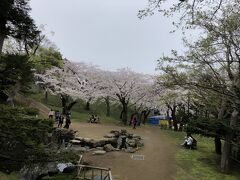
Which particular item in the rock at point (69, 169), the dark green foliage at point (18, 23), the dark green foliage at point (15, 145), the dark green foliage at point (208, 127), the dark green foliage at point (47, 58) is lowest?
the rock at point (69, 169)

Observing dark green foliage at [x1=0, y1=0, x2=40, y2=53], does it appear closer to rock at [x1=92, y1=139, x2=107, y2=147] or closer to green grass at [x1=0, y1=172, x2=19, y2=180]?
green grass at [x1=0, y1=172, x2=19, y2=180]

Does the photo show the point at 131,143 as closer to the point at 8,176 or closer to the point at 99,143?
the point at 99,143

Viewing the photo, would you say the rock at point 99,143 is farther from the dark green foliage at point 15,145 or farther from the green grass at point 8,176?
the dark green foliage at point 15,145

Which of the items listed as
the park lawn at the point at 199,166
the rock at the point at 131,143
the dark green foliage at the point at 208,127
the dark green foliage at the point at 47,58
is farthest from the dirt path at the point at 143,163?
the dark green foliage at the point at 47,58

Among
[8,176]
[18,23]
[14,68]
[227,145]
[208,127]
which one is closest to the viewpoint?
[8,176]

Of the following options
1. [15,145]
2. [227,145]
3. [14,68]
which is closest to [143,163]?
[227,145]

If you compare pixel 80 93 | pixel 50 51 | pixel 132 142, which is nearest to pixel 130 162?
pixel 132 142

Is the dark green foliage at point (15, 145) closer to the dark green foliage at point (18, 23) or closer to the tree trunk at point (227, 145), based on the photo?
the dark green foliage at point (18, 23)

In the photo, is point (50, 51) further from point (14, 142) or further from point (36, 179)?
point (14, 142)

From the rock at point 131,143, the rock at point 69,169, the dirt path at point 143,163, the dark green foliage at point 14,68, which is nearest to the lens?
the dark green foliage at point 14,68

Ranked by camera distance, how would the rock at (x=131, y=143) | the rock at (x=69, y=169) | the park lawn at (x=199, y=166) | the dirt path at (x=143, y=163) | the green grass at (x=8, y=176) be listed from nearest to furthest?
the green grass at (x=8, y=176), the rock at (x=69, y=169), the dirt path at (x=143, y=163), the park lawn at (x=199, y=166), the rock at (x=131, y=143)

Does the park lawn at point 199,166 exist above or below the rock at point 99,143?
below

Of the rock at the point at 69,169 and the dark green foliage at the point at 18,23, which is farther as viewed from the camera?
the rock at the point at 69,169

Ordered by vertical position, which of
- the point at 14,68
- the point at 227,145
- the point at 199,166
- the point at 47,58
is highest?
the point at 47,58
